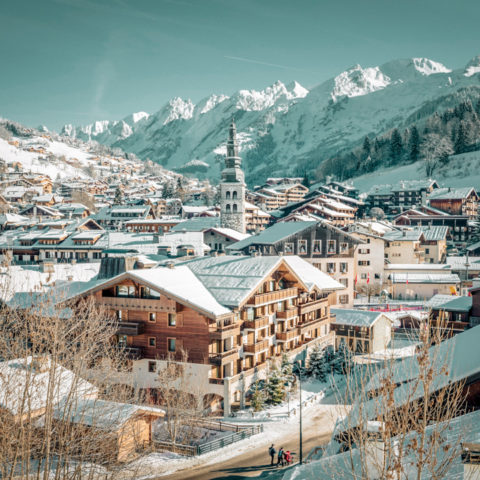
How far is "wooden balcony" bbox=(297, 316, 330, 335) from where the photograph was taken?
41875 mm

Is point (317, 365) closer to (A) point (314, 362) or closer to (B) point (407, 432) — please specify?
(A) point (314, 362)

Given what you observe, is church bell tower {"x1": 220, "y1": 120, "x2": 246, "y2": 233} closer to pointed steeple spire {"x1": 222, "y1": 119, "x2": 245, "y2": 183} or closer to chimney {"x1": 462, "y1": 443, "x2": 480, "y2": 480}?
pointed steeple spire {"x1": 222, "y1": 119, "x2": 245, "y2": 183}

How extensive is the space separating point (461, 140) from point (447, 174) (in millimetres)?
18762

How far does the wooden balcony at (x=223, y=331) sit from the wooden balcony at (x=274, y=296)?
3049 mm

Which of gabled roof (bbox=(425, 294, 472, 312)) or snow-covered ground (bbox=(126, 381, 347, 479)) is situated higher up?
gabled roof (bbox=(425, 294, 472, 312))

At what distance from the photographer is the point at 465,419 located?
592 inches

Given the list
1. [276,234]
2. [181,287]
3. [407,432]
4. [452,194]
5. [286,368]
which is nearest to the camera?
[407,432]

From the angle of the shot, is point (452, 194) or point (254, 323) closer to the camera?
point (254, 323)

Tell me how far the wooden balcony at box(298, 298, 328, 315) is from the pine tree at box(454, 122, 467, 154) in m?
153

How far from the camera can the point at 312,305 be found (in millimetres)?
44500

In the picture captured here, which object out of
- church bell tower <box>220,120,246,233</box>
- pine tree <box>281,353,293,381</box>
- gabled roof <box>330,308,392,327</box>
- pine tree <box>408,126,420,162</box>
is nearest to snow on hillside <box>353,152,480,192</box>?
pine tree <box>408,126,420,162</box>

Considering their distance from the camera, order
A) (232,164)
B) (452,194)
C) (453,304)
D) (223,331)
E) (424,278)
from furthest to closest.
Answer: (452,194) < (232,164) < (424,278) < (453,304) < (223,331)

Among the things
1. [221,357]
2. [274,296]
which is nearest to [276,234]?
[274,296]

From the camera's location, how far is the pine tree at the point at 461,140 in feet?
584
